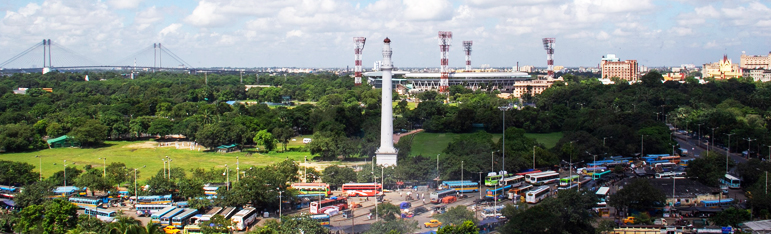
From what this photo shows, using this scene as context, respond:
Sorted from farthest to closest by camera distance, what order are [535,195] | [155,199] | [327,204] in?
[535,195]
[155,199]
[327,204]

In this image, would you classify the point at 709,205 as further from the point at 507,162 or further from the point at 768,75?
the point at 768,75

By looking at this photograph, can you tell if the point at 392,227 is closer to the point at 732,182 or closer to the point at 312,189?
the point at 312,189

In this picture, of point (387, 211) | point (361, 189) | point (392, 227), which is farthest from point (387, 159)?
point (392, 227)

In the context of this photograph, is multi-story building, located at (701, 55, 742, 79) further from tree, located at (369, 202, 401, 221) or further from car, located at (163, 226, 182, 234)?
car, located at (163, 226, 182, 234)

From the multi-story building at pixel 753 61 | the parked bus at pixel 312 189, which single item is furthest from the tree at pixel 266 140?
the multi-story building at pixel 753 61

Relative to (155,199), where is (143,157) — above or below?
above

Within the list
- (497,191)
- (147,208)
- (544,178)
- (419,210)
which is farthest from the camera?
(544,178)

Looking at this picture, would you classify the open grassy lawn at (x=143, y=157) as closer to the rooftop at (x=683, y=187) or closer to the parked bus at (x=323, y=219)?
the parked bus at (x=323, y=219)
